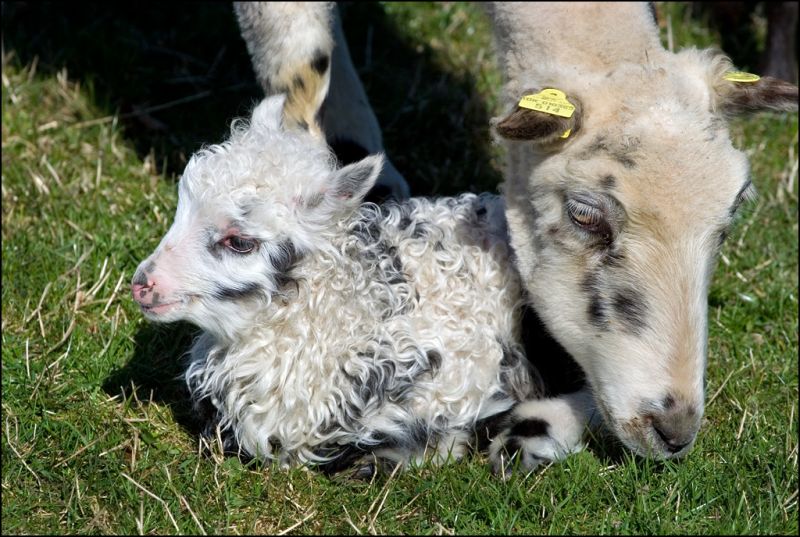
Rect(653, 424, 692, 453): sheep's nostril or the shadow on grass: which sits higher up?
Rect(653, 424, 692, 453): sheep's nostril

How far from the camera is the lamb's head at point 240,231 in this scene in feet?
12.7

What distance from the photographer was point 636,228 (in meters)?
4.13

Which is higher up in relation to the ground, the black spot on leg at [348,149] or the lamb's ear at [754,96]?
the lamb's ear at [754,96]

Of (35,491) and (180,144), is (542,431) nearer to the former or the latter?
(35,491)

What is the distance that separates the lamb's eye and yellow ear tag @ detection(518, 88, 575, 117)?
0.34 meters

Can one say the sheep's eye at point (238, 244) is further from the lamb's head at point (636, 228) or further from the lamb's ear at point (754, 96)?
the lamb's ear at point (754, 96)

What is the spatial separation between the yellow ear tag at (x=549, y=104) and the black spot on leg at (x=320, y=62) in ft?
4.58

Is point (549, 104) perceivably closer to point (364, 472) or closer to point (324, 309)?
point (324, 309)

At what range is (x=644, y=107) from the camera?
4293 mm

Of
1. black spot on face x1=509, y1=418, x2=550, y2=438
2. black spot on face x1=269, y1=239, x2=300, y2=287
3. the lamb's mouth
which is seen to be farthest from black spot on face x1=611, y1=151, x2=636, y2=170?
the lamb's mouth

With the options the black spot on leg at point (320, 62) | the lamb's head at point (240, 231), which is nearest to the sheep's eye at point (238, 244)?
the lamb's head at point (240, 231)

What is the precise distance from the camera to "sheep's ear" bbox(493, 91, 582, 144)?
4.21 meters

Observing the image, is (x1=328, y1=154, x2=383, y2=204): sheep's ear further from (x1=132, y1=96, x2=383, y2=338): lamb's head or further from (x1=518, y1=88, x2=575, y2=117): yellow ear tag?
(x1=518, y1=88, x2=575, y2=117): yellow ear tag

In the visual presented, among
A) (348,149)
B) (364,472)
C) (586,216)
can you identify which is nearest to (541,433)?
(364,472)
